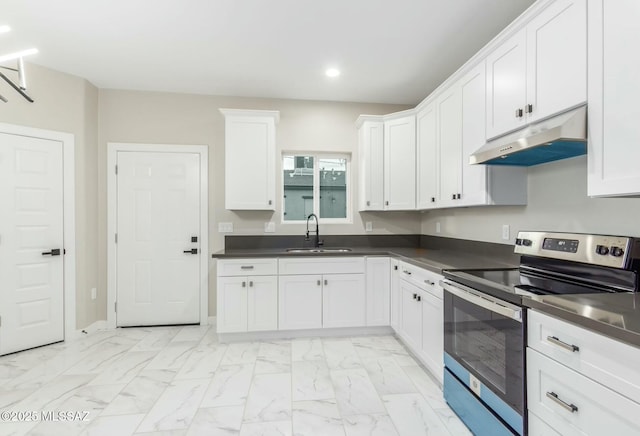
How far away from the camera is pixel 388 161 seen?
131 inches

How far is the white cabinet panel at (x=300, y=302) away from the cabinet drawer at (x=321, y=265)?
0.06m

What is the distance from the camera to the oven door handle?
1328mm

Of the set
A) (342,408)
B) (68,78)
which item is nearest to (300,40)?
(68,78)

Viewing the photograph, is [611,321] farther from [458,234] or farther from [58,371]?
[58,371]

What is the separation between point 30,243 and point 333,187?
10.4ft

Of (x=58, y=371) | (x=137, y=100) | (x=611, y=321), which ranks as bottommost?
(x=58, y=371)

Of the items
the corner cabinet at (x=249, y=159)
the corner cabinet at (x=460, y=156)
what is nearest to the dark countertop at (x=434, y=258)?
the corner cabinet at (x=460, y=156)

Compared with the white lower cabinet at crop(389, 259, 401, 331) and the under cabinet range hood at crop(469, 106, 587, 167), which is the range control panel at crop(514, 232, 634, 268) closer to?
the under cabinet range hood at crop(469, 106, 587, 167)

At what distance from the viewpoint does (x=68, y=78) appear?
300 cm

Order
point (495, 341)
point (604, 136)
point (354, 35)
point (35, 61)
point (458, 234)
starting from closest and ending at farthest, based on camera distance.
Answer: point (604, 136)
point (495, 341)
point (354, 35)
point (35, 61)
point (458, 234)

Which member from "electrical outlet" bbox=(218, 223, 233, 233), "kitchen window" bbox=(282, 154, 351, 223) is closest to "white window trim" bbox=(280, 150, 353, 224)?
"kitchen window" bbox=(282, 154, 351, 223)

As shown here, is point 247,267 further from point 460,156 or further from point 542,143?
point 542,143

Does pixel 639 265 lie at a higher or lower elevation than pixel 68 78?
lower

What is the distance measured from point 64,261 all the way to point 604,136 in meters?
4.28
